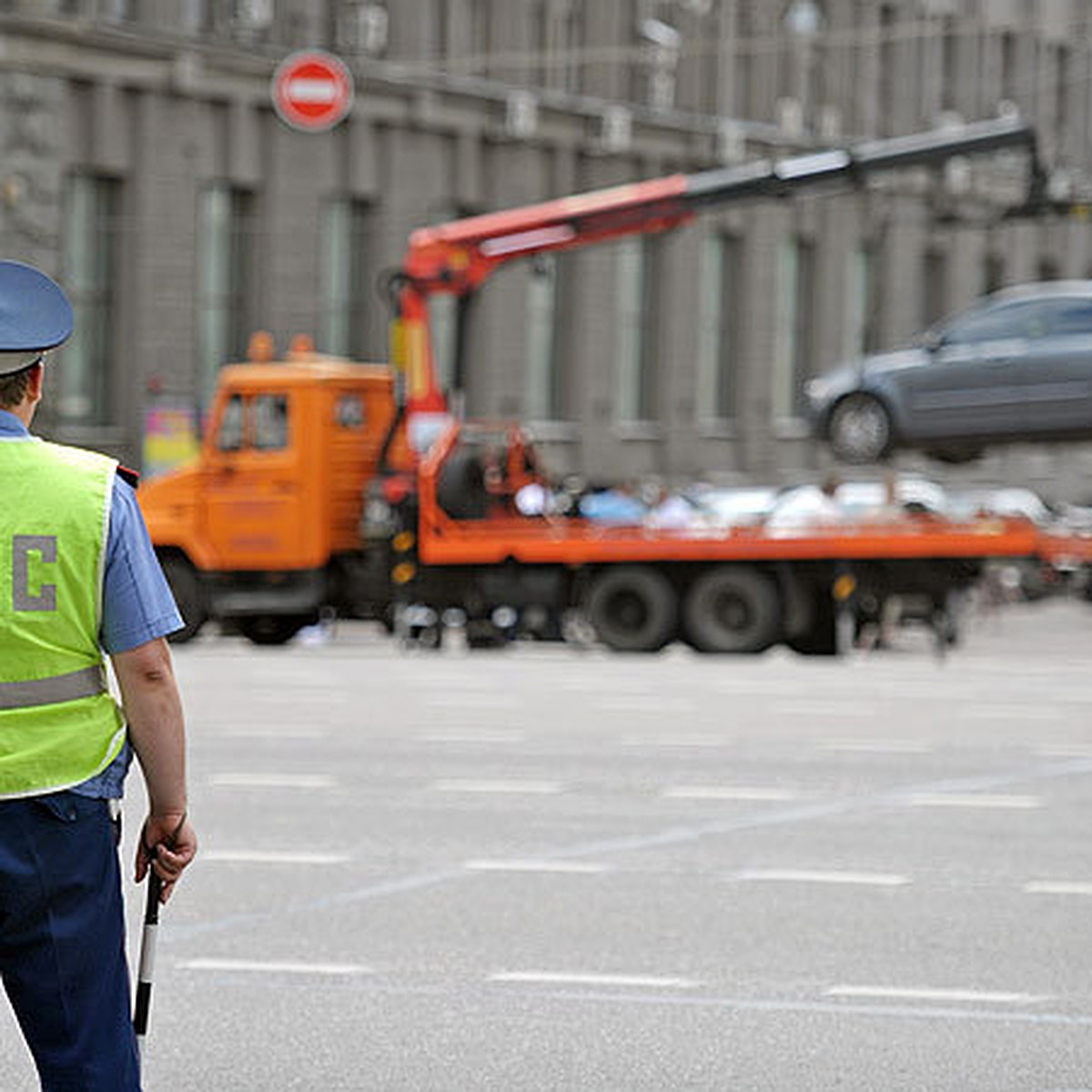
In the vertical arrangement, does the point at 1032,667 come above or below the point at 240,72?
below

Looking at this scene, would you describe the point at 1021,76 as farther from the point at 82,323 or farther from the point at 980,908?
the point at 980,908

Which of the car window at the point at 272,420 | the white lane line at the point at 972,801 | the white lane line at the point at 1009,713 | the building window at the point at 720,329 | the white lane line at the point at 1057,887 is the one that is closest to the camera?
the white lane line at the point at 1057,887

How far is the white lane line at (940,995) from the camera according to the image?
889cm

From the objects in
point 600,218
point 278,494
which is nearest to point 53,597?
point 278,494

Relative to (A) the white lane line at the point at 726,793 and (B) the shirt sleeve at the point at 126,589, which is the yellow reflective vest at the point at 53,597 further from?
(A) the white lane line at the point at 726,793

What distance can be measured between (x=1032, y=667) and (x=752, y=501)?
7252 mm

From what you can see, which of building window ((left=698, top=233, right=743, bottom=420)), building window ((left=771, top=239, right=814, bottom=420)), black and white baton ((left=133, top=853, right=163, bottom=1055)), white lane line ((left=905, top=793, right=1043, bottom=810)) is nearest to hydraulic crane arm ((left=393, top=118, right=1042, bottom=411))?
white lane line ((left=905, top=793, right=1043, bottom=810))

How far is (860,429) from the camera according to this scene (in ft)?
94.5

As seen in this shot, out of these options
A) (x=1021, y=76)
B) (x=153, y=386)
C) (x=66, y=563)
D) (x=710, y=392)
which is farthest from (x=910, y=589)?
(x=1021, y=76)

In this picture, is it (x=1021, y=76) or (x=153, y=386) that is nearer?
(x=153, y=386)

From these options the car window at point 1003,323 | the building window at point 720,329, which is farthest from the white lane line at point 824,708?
the building window at point 720,329

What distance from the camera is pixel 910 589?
28.0m

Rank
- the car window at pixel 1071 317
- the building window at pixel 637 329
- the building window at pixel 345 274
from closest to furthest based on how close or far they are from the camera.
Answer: the car window at pixel 1071 317
the building window at pixel 345 274
the building window at pixel 637 329

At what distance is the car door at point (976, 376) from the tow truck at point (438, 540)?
971 millimetres
